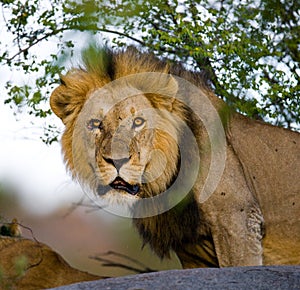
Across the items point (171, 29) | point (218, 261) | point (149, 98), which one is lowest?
point (218, 261)

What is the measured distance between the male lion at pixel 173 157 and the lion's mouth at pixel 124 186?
0.01 m

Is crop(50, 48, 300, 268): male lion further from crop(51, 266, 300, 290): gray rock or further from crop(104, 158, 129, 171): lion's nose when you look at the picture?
crop(51, 266, 300, 290): gray rock

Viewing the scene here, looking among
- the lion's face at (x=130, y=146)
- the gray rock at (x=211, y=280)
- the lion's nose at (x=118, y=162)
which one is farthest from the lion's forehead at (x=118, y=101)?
the gray rock at (x=211, y=280)

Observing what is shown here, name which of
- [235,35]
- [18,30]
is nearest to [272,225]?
[235,35]

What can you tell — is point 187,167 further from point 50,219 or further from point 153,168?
point 50,219

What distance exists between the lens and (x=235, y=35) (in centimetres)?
792

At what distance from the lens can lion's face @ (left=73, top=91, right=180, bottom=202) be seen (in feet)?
18.1

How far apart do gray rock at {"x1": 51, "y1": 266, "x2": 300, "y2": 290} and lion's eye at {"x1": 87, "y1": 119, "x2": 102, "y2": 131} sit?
3.66ft

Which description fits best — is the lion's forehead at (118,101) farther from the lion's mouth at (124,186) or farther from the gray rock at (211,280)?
the gray rock at (211,280)

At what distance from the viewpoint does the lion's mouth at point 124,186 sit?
559 cm

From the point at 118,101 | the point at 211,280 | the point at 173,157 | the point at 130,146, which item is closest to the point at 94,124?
the point at 118,101

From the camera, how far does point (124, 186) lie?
18.5 feet

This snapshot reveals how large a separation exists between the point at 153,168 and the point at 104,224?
4.11 metres

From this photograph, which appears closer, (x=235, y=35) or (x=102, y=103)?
(x=102, y=103)
